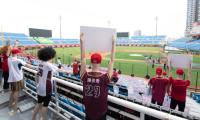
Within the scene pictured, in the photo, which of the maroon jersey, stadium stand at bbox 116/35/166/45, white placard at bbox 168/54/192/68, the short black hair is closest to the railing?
the maroon jersey

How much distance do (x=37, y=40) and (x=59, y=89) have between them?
61.4 metres

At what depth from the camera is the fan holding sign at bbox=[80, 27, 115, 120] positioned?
2209 mm

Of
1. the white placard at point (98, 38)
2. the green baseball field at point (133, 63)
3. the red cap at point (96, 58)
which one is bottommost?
the green baseball field at point (133, 63)

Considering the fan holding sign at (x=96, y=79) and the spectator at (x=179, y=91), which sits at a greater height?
the fan holding sign at (x=96, y=79)

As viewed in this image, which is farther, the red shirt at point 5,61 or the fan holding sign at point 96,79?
the red shirt at point 5,61

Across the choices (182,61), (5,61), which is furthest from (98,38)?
(182,61)

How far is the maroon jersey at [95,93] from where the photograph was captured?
89.0 inches

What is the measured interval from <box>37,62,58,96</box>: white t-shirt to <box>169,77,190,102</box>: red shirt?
3.25 metres

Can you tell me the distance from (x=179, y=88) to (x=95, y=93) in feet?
11.4

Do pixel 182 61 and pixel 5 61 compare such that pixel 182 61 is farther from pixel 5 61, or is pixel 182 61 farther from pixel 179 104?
pixel 5 61

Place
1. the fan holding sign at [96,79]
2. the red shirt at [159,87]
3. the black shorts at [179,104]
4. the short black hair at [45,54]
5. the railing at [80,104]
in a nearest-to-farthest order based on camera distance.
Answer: the railing at [80,104] < the fan holding sign at [96,79] < the short black hair at [45,54] < the black shorts at [179,104] < the red shirt at [159,87]

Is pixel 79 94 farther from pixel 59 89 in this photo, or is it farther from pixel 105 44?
pixel 105 44

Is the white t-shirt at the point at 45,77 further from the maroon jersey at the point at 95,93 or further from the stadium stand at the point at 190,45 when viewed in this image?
the stadium stand at the point at 190,45

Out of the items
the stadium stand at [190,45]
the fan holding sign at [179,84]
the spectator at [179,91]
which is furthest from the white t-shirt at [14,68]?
the stadium stand at [190,45]
